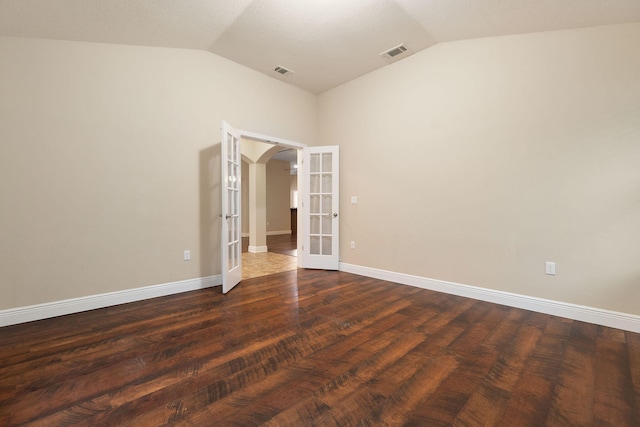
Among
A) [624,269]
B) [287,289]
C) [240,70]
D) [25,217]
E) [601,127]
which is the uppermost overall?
[240,70]

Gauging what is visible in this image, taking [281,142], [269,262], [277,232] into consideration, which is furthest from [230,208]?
[277,232]

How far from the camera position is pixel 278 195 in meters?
10.5

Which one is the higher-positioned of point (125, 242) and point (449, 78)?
point (449, 78)

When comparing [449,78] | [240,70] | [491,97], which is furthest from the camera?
[240,70]

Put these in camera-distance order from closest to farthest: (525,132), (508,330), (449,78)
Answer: (508,330) → (525,132) → (449,78)

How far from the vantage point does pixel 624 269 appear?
2477 millimetres

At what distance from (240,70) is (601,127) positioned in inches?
165

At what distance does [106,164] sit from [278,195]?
24.7 ft

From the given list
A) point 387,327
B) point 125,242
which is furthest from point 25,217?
point 387,327

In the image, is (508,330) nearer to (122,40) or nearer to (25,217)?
(25,217)

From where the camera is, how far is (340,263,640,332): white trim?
97.8 inches

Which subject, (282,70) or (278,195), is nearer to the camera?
(282,70)

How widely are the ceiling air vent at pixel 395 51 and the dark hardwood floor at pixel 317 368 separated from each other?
10.4ft

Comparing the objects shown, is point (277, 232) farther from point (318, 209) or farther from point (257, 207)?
point (318, 209)
